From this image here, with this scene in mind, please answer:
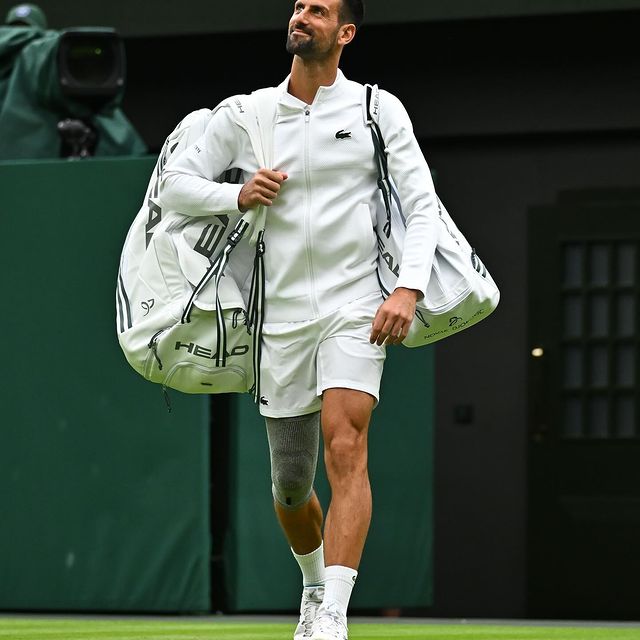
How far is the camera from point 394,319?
189 inches

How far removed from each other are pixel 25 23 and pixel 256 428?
3.07 m

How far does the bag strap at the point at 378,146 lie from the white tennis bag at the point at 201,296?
1.05 ft

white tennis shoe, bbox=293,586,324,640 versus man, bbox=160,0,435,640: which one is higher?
man, bbox=160,0,435,640

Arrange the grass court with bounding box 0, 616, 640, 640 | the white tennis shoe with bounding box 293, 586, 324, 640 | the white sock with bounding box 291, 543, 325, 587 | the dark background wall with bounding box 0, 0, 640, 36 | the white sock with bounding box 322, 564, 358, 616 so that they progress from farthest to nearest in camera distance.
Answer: the dark background wall with bounding box 0, 0, 640, 36, the grass court with bounding box 0, 616, 640, 640, the white sock with bounding box 291, 543, 325, 587, the white tennis shoe with bounding box 293, 586, 324, 640, the white sock with bounding box 322, 564, 358, 616

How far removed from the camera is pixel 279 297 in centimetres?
512

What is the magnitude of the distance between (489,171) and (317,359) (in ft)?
18.2

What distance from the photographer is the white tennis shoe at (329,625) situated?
4.62 meters

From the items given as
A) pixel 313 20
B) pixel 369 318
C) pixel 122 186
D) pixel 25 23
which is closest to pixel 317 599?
pixel 369 318

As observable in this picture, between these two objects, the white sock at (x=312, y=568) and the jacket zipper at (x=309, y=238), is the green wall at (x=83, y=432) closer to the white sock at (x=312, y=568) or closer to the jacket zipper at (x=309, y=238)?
the white sock at (x=312, y=568)

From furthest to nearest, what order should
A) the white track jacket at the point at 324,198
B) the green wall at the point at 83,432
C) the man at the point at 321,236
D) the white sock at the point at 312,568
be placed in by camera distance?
1. the green wall at the point at 83,432
2. the white sock at the point at 312,568
3. the white track jacket at the point at 324,198
4. the man at the point at 321,236

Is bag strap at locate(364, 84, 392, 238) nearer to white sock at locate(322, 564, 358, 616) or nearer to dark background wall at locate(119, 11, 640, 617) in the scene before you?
white sock at locate(322, 564, 358, 616)

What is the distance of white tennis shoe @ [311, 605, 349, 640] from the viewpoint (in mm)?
4617

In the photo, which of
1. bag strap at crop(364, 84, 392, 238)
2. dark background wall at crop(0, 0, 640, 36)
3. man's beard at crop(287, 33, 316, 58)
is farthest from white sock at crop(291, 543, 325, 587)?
dark background wall at crop(0, 0, 640, 36)

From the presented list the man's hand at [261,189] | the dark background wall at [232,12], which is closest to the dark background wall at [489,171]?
the dark background wall at [232,12]
